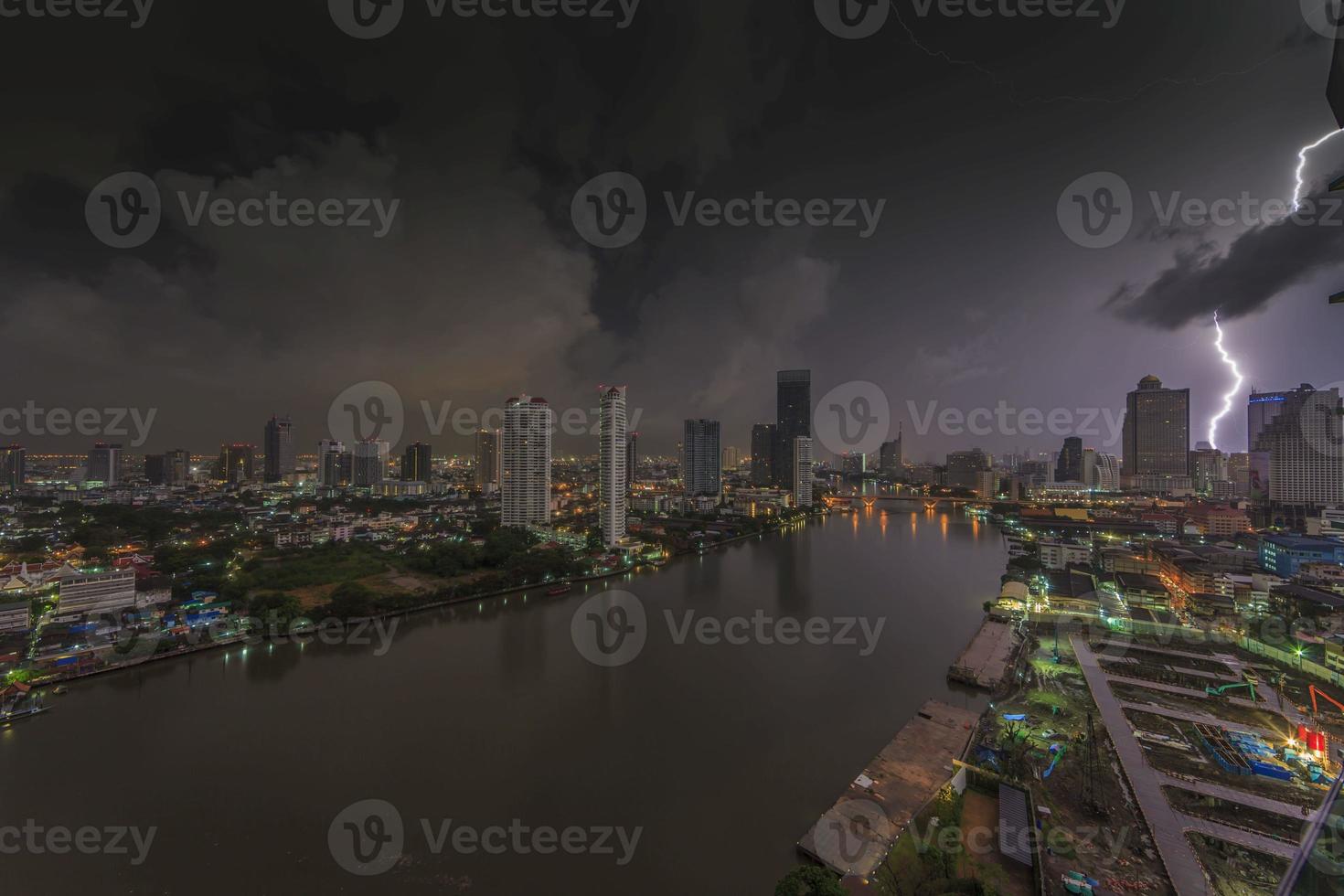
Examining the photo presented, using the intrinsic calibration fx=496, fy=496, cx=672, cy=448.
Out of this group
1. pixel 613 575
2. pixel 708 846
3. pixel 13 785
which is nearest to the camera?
pixel 708 846

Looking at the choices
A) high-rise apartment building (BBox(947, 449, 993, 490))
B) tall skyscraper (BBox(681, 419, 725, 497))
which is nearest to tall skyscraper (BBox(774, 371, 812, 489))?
tall skyscraper (BBox(681, 419, 725, 497))

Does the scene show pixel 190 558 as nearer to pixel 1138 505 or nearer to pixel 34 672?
pixel 34 672

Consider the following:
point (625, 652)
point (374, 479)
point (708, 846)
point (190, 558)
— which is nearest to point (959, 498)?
point (625, 652)

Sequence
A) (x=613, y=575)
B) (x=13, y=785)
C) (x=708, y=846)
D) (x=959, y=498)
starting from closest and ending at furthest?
1. (x=708, y=846)
2. (x=13, y=785)
3. (x=613, y=575)
4. (x=959, y=498)

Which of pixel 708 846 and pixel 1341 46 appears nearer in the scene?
pixel 1341 46

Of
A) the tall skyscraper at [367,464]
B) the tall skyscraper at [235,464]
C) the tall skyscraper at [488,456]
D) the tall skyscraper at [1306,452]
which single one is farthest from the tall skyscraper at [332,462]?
the tall skyscraper at [1306,452]

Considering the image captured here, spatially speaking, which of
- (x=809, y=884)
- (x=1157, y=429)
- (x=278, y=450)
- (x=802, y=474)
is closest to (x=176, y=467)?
(x=278, y=450)
